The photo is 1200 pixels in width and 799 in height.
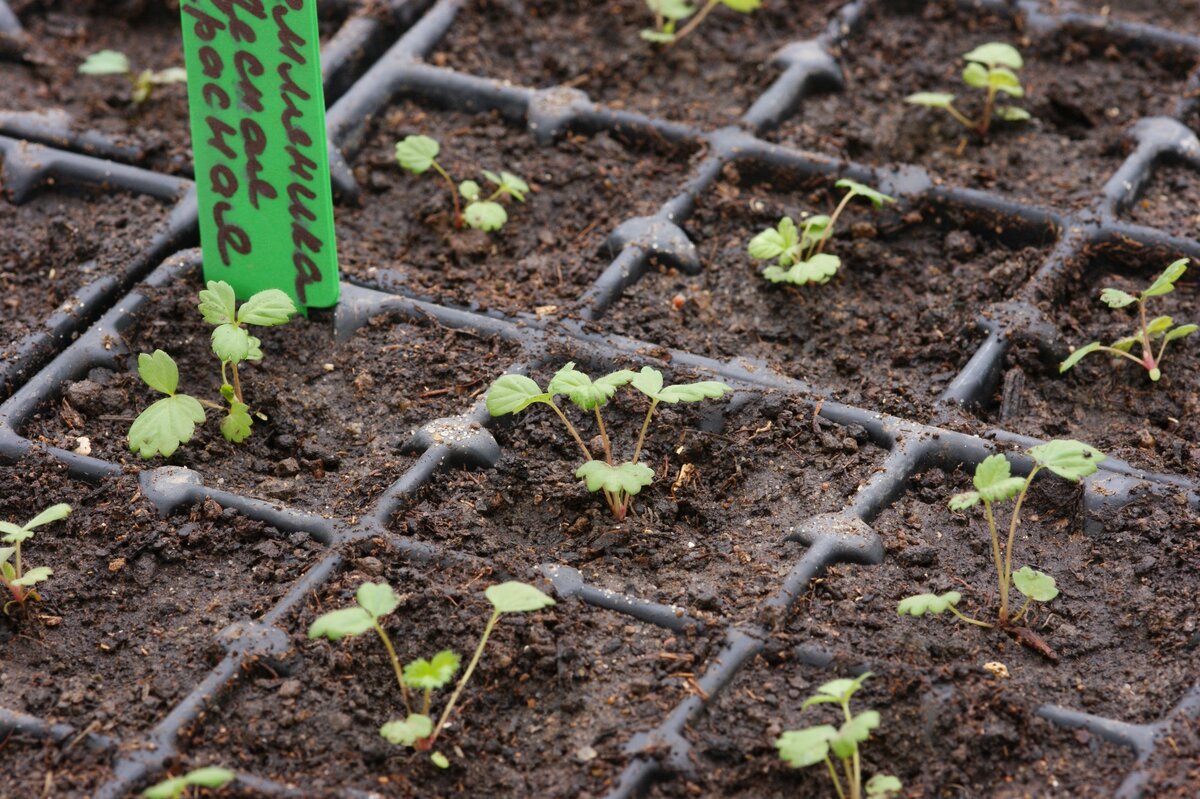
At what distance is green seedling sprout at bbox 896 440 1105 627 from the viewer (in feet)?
5.12

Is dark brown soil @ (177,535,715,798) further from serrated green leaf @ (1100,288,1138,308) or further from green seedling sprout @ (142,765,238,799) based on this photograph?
serrated green leaf @ (1100,288,1138,308)

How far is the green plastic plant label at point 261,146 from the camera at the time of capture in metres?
1.86

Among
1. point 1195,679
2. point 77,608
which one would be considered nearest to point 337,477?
point 77,608

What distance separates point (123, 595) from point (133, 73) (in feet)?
4.39

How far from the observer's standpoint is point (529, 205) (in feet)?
7.75

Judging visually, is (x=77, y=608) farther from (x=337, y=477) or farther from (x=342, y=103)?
(x=342, y=103)

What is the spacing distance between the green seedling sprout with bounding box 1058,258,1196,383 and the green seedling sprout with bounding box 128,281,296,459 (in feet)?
3.49

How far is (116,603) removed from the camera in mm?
1692

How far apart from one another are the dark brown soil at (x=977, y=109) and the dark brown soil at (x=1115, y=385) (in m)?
0.16

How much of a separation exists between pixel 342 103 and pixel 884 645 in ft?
4.61

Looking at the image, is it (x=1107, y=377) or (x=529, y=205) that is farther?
(x=529, y=205)

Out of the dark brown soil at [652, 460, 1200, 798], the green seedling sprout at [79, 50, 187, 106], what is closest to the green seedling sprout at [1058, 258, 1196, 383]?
the dark brown soil at [652, 460, 1200, 798]

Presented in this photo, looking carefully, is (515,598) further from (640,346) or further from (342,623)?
(640,346)

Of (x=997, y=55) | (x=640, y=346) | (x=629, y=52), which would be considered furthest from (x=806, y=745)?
(x=629, y=52)
